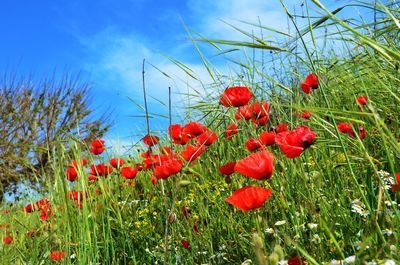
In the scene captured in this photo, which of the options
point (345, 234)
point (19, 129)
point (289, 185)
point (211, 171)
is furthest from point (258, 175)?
point (19, 129)

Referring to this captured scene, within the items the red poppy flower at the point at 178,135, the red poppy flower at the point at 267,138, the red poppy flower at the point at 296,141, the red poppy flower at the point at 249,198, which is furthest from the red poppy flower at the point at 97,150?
the red poppy flower at the point at 249,198

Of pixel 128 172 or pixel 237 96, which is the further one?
pixel 128 172

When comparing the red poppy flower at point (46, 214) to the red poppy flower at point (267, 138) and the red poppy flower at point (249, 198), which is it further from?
the red poppy flower at point (249, 198)

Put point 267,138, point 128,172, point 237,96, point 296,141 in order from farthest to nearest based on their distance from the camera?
point 128,172 < point 237,96 < point 267,138 < point 296,141

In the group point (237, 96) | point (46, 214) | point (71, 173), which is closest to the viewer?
point (237, 96)

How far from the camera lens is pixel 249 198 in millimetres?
1304

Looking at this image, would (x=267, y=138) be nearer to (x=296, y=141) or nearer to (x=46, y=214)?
(x=296, y=141)

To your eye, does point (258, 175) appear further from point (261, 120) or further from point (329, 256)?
point (261, 120)

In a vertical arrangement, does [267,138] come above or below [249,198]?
above

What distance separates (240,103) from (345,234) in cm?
72

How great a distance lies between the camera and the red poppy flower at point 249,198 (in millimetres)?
1295

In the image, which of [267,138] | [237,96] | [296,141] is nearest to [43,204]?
[237,96]

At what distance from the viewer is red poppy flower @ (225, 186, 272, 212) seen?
1.29 metres

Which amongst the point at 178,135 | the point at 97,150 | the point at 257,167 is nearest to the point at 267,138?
A: the point at 257,167
